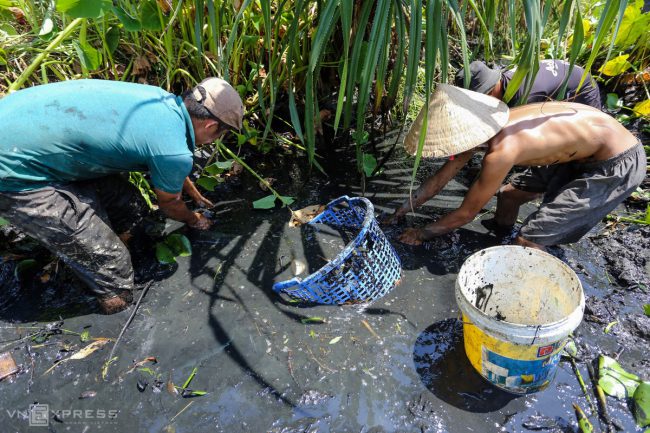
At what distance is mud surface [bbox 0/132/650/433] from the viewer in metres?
1.80

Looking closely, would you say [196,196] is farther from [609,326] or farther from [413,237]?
[609,326]

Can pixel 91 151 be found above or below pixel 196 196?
above

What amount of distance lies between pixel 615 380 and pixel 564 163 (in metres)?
1.19

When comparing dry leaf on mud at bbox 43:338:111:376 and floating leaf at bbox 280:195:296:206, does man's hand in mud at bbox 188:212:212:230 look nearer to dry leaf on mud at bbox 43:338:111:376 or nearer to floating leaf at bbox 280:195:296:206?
floating leaf at bbox 280:195:296:206

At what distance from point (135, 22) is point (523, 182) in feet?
8.33

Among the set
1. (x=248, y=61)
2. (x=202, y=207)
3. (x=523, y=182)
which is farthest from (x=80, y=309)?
(x=523, y=182)

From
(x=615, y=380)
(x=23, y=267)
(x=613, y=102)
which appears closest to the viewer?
(x=615, y=380)

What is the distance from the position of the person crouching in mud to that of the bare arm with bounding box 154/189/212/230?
1290 millimetres

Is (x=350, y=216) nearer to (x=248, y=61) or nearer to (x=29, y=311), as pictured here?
(x=248, y=61)

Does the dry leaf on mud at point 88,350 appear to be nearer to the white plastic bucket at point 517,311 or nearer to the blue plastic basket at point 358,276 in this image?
the blue plastic basket at point 358,276

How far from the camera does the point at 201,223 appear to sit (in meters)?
2.70

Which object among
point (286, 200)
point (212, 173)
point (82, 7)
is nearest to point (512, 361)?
point (286, 200)

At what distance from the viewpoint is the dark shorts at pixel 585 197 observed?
7.34 feet

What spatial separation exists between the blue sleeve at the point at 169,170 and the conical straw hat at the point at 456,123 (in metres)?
1.15
